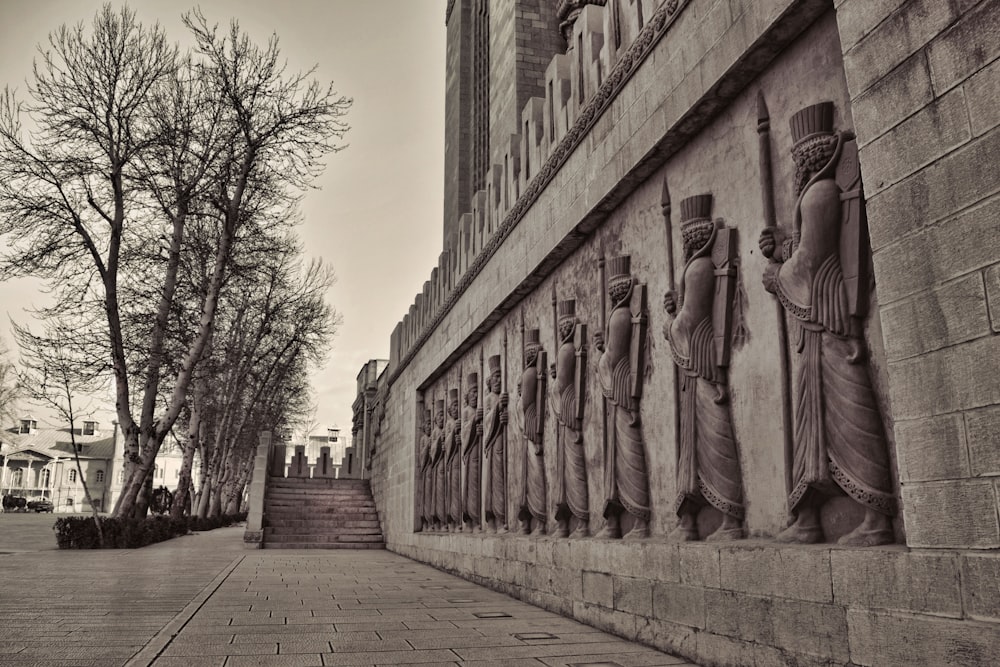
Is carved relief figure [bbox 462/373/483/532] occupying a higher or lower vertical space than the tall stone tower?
lower

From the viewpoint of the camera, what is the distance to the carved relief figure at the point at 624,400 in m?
5.80

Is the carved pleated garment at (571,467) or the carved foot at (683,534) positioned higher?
the carved pleated garment at (571,467)

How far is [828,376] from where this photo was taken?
12.6ft

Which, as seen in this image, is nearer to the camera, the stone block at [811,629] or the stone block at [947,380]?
the stone block at [947,380]

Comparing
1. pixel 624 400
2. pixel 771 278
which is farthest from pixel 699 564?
pixel 771 278

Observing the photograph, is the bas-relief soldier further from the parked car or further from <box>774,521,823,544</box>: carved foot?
the parked car

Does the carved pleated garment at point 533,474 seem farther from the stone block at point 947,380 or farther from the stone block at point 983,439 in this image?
the stone block at point 983,439

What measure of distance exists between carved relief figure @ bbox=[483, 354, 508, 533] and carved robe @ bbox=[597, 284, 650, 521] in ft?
11.3

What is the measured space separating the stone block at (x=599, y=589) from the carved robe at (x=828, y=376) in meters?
2.26

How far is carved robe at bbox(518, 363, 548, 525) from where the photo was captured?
8.13 m

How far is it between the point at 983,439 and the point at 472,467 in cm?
868

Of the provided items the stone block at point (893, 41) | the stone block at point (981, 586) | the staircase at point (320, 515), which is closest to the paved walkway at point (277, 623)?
the stone block at point (981, 586)

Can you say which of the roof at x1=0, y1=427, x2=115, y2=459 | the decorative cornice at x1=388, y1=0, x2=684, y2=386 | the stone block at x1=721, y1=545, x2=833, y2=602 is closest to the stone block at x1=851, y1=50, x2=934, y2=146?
the stone block at x1=721, y1=545, x2=833, y2=602

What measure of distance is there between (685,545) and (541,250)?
4.09 meters
